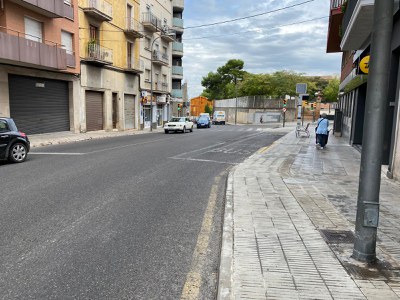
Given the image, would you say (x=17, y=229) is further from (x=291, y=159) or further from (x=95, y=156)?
(x=291, y=159)

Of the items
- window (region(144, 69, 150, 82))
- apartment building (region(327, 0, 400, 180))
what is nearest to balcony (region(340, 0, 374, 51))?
apartment building (region(327, 0, 400, 180))

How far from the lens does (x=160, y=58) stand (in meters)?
39.2

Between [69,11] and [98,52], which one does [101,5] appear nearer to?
[98,52]

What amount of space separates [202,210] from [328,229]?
6.75 feet

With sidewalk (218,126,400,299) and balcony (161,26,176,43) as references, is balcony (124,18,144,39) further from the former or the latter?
sidewalk (218,126,400,299)

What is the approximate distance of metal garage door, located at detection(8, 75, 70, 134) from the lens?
19000mm

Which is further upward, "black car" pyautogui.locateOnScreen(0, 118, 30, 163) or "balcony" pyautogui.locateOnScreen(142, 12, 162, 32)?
"balcony" pyautogui.locateOnScreen(142, 12, 162, 32)

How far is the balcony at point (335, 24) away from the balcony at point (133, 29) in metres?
16.8

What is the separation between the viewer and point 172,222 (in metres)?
5.12

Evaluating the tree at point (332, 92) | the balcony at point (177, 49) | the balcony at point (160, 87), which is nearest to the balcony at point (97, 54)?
the balcony at point (160, 87)

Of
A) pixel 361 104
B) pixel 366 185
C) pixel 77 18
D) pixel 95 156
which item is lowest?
pixel 95 156

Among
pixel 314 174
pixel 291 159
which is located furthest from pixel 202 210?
pixel 291 159

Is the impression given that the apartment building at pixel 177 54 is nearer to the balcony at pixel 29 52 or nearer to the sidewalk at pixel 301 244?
the balcony at pixel 29 52

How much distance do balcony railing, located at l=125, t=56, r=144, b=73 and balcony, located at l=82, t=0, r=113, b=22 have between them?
496 centimetres
